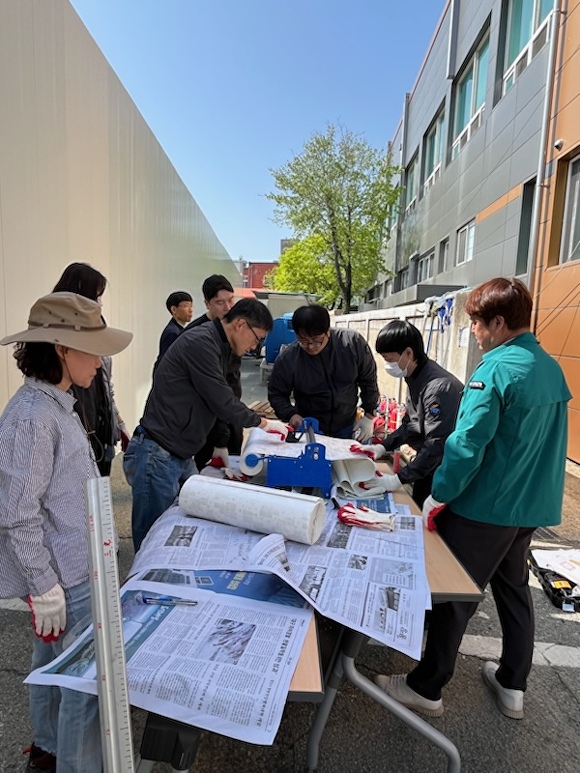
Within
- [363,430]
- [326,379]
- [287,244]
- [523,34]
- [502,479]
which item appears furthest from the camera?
[287,244]

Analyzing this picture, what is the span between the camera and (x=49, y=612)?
124 centimetres

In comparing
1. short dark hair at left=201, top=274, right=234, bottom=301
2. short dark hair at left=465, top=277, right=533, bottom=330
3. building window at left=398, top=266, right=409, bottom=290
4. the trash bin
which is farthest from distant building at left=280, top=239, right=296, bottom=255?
short dark hair at left=465, top=277, right=533, bottom=330

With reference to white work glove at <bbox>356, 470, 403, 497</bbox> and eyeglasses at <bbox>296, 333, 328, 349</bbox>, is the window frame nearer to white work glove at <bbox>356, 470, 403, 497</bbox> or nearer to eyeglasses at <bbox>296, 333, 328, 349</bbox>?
→ eyeglasses at <bbox>296, 333, 328, 349</bbox>

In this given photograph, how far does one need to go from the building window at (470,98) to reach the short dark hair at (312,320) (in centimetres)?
898

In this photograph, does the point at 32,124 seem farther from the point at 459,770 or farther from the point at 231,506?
the point at 459,770

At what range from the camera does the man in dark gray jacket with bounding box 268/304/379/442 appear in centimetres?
308

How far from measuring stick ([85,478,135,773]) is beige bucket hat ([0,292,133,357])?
0.58 m

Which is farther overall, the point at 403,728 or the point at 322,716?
the point at 403,728

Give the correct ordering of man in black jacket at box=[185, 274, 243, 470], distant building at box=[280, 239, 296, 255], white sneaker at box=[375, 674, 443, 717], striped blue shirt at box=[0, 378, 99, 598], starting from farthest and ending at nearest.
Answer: distant building at box=[280, 239, 296, 255]
man in black jacket at box=[185, 274, 243, 470]
white sneaker at box=[375, 674, 443, 717]
striped blue shirt at box=[0, 378, 99, 598]

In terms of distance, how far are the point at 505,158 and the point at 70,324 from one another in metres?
8.56

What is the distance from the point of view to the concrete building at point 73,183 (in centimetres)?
282

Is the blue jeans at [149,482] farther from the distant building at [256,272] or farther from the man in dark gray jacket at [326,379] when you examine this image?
the distant building at [256,272]

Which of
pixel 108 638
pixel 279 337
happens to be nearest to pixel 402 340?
pixel 108 638

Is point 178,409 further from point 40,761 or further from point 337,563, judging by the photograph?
point 40,761
